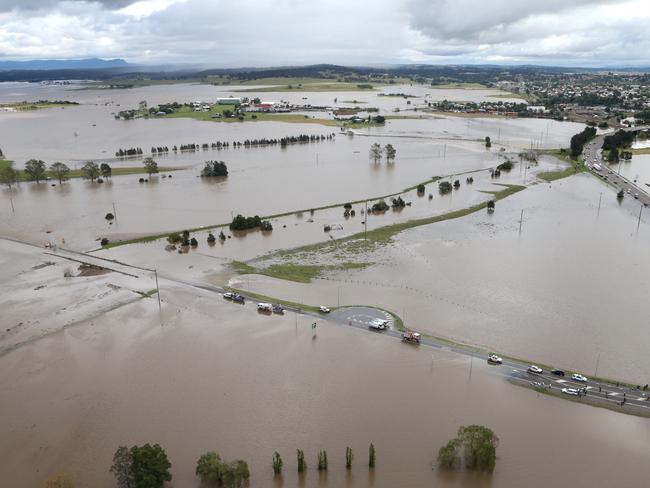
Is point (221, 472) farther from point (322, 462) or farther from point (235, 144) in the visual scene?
point (235, 144)

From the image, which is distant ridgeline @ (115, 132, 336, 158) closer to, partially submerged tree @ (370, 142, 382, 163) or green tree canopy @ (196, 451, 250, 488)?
partially submerged tree @ (370, 142, 382, 163)

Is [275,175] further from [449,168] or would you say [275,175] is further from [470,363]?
[470,363]

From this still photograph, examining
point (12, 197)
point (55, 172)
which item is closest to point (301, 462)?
point (12, 197)

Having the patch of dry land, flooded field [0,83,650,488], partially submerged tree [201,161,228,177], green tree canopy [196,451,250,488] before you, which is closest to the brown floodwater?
flooded field [0,83,650,488]

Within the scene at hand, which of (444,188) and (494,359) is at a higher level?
(444,188)

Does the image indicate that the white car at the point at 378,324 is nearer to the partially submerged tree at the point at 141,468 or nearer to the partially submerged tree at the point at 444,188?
the partially submerged tree at the point at 141,468

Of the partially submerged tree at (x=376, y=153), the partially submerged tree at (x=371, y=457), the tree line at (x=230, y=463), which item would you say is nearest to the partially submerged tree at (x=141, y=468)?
the tree line at (x=230, y=463)

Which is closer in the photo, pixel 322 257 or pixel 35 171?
pixel 322 257
